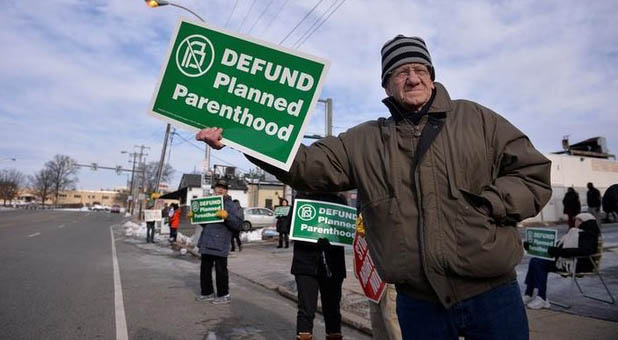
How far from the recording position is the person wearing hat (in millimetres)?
5730

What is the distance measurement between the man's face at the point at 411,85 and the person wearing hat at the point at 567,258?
4.88m

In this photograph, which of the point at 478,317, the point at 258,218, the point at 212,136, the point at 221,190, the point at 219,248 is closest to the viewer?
the point at 478,317

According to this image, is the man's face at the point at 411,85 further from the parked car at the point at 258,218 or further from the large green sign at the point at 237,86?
the parked car at the point at 258,218

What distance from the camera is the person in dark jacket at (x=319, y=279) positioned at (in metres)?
3.79

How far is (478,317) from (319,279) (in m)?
2.38

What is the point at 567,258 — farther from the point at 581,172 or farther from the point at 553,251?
the point at 581,172

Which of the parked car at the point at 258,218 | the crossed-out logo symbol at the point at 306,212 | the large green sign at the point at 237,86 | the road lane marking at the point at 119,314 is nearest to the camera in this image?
the large green sign at the point at 237,86

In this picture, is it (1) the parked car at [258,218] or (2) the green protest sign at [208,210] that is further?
(1) the parked car at [258,218]

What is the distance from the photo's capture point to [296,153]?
2.06 meters

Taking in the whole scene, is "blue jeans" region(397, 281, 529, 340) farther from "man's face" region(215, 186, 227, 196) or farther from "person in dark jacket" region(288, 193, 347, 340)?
"man's face" region(215, 186, 227, 196)

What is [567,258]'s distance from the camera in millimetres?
5949

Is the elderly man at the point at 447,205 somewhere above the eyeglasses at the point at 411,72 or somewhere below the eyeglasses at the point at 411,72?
below

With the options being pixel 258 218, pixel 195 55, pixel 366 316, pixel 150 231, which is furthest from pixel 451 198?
pixel 258 218

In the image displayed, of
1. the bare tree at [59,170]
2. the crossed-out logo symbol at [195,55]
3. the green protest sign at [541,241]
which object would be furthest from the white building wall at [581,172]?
the bare tree at [59,170]
